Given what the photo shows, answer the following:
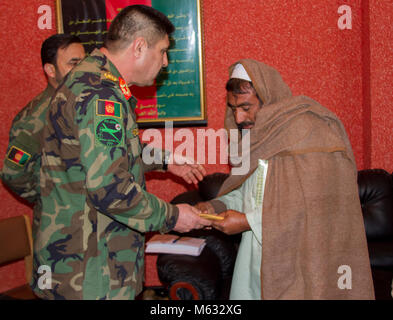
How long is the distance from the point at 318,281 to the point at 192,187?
1.72 metres

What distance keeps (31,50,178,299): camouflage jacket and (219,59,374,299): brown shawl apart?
516 millimetres

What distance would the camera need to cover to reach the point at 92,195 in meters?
1.33

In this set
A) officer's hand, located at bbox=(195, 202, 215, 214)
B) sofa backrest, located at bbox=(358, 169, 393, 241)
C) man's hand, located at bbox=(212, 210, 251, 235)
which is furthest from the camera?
sofa backrest, located at bbox=(358, 169, 393, 241)

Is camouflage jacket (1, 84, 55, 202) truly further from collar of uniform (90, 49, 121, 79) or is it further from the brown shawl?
the brown shawl

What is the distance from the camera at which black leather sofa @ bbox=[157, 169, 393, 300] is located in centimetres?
219

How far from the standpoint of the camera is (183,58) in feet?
9.81

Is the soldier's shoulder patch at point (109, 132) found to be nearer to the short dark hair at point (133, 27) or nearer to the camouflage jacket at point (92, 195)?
the camouflage jacket at point (92, 195)

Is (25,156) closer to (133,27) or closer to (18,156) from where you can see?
(18,156)

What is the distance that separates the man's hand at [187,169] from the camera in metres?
2.19

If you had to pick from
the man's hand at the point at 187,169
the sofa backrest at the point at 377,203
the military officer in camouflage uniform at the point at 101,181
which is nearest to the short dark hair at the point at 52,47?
the military officer in camouflage uniform at the point at 101,181

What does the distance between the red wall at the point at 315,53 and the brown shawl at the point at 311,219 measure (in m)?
1.37

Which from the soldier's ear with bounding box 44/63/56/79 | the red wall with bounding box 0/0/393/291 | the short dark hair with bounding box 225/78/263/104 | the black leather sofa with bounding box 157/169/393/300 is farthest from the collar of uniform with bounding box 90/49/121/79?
the red wall with bounding box 0/0/393/291

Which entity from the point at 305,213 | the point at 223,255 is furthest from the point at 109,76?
the point at 223,255

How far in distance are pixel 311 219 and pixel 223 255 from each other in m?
1.15
